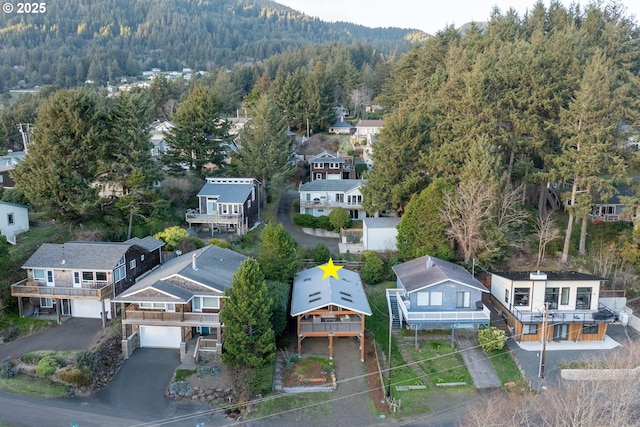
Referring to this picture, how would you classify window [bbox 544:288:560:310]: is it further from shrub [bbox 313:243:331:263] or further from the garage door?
the garage door

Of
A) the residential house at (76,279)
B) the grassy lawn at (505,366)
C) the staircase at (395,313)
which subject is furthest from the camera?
the staircase at (395,313)

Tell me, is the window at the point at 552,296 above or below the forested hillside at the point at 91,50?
below

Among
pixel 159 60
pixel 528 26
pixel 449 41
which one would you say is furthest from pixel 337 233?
pixel 159 60

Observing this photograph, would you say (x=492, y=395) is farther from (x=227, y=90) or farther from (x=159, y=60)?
(x=159, y=60)

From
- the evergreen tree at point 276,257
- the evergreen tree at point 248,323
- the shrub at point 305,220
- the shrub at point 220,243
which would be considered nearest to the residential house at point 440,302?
the evergreen tree at point 276,257

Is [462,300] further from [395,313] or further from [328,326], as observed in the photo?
[328,326]

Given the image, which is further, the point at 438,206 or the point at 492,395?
the point at 438,206

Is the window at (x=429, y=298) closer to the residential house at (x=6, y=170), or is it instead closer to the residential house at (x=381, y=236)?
the residential house at (x=381, y=236)
